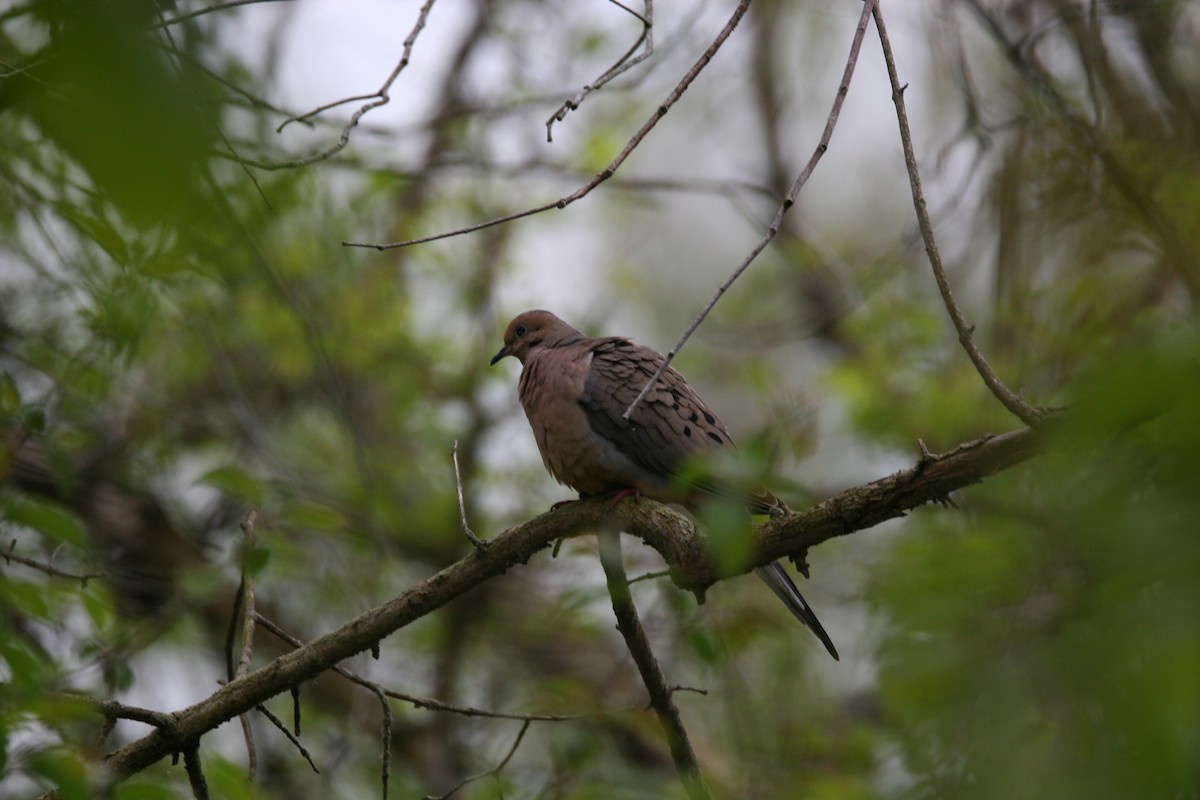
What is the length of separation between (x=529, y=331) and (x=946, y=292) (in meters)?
2.92

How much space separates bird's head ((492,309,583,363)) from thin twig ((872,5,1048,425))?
2.65 metres

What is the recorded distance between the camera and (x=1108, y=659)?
1.29m

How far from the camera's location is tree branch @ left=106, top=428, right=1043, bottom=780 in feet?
7.30

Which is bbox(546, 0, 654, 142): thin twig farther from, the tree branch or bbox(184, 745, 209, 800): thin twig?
bbox(184, 745, 209, 800): thin twig

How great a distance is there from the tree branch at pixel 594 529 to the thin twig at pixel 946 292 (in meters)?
0.06

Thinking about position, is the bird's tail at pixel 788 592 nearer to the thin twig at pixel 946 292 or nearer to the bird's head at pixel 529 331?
the thin twig at pixel 946 292

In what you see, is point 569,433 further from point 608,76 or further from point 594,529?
point 608,76

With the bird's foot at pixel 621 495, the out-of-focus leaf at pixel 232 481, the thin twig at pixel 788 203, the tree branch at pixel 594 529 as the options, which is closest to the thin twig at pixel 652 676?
the tree branch at pixel 594 529

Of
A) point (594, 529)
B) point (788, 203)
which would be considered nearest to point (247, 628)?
point (594, 529)

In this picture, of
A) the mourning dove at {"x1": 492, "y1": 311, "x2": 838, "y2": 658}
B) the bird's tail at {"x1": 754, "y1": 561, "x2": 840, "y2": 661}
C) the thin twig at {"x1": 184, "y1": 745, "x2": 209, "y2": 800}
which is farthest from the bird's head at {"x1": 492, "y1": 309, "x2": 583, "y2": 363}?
the thin twig at {"x1": 184, "y1": 745, "x2": 209, "y2": 800}

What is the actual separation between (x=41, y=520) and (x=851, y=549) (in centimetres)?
575

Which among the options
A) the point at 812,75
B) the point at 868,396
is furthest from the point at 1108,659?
the point at 812,75

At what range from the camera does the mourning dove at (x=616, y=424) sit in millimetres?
3766

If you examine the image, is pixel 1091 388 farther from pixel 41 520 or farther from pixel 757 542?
pixel 41 520
